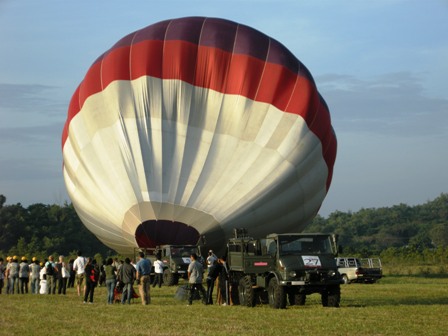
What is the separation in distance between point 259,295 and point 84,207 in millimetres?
11347

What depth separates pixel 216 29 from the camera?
93.8ft

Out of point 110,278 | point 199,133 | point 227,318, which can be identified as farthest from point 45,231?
point 227,318

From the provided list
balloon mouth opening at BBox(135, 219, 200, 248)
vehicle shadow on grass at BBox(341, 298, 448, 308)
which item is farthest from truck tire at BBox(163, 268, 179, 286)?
vehicle shadow on grass at BBox(341, 298, 448, 308)

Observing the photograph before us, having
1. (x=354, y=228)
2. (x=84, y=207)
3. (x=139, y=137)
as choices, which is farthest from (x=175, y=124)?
(x=354, y=228)

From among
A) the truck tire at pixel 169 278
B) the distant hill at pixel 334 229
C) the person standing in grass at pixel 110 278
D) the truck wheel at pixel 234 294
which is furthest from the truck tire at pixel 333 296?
the distant hill at pixel 334 229

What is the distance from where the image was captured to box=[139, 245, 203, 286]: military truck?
2975 cm

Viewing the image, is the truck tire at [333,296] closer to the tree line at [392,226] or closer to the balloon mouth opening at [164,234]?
the balloon mouth opening at [164,234]

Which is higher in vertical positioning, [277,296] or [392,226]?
[392,226]

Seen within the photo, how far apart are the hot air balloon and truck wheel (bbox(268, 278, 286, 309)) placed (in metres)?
8.34

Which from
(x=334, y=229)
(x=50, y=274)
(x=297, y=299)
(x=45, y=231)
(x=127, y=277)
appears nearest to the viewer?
(x=297, y=299)

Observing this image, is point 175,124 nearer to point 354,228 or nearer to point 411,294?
point 411,294

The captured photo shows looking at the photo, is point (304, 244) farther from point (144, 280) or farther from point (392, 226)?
point (392, 226)

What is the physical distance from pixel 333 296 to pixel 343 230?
352 feet

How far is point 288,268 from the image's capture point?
1866 cm
